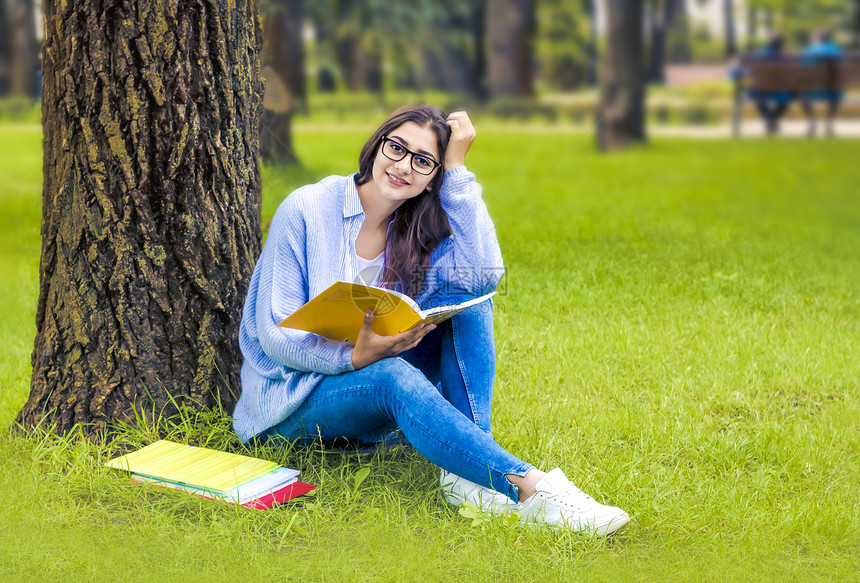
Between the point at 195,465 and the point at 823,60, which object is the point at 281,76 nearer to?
the point at 195,465

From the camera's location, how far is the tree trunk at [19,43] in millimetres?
20681

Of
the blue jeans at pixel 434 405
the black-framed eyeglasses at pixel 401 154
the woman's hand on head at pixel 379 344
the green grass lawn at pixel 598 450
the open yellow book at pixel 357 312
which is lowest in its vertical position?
the green grass lawn at pixel 598 450

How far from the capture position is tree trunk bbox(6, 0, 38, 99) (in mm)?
20681

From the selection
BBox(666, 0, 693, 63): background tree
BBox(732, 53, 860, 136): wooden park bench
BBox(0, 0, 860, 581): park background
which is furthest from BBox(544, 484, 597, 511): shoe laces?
BBox(666, 0, 693, 63): background tree

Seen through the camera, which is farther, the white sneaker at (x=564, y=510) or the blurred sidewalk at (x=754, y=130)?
the blurred sidewalk at (x=754, y=130)

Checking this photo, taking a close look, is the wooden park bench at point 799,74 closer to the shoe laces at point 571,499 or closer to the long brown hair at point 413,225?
the long brown hair at point 413,225

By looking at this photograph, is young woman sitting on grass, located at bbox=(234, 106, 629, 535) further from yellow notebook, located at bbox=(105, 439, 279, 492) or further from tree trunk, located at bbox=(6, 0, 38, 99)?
tree trunk, located at bbox=(6, 0, 38, 99)

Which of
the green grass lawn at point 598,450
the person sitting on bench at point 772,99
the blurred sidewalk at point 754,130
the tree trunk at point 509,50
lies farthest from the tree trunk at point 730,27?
the green grass lawn at point 598,450

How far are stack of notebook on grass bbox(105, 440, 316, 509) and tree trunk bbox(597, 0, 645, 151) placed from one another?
10490 mm

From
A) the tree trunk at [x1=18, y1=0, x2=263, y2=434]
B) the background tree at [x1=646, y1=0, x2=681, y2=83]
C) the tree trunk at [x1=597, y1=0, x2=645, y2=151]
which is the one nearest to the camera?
the tree trunk at [x1=18, y1=0, x2=263, y2=434]

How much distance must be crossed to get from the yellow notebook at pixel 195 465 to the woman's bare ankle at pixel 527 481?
79 centimetres

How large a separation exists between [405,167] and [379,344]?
595 mm

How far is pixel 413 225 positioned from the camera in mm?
3127

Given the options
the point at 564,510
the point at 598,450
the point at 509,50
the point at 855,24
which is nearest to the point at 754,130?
the point at 509,50
